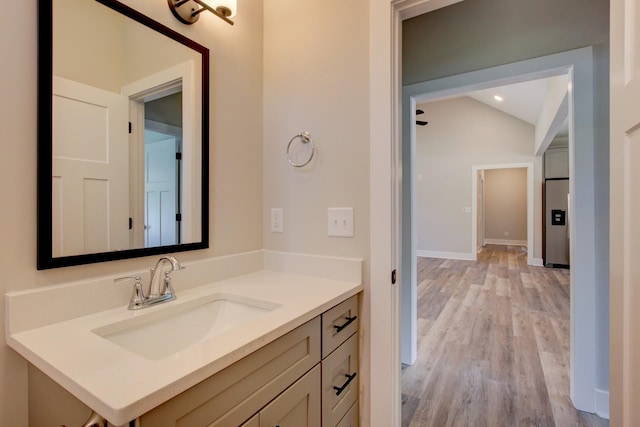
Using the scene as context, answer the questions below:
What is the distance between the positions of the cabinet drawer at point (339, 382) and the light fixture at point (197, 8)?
1.41 metres

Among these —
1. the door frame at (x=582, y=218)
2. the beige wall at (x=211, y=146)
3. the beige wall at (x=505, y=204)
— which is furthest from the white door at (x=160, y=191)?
the beige wall at (x=505, y=204)

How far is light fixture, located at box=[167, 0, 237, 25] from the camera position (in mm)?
1192

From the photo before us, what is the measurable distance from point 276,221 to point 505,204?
31.7 ft

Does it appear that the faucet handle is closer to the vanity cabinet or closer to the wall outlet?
the vanity cabinet

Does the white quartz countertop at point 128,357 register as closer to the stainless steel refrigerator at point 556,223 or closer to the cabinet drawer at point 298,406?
the cabinet drawer at point 298,406

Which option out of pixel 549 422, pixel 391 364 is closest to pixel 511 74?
pixel 391 364

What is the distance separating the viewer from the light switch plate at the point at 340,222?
135 centimetres

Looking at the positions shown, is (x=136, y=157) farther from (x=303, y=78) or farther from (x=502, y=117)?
(x=502, y=117)

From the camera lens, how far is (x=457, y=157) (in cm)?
682

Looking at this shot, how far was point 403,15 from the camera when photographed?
1323mm

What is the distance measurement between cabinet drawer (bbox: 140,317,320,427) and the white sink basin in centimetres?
18

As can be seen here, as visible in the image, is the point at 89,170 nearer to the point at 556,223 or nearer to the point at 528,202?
the point at 556,223

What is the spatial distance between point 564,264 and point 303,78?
22.1ft

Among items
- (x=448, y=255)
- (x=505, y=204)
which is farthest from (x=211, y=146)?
(x=505, y=204)
